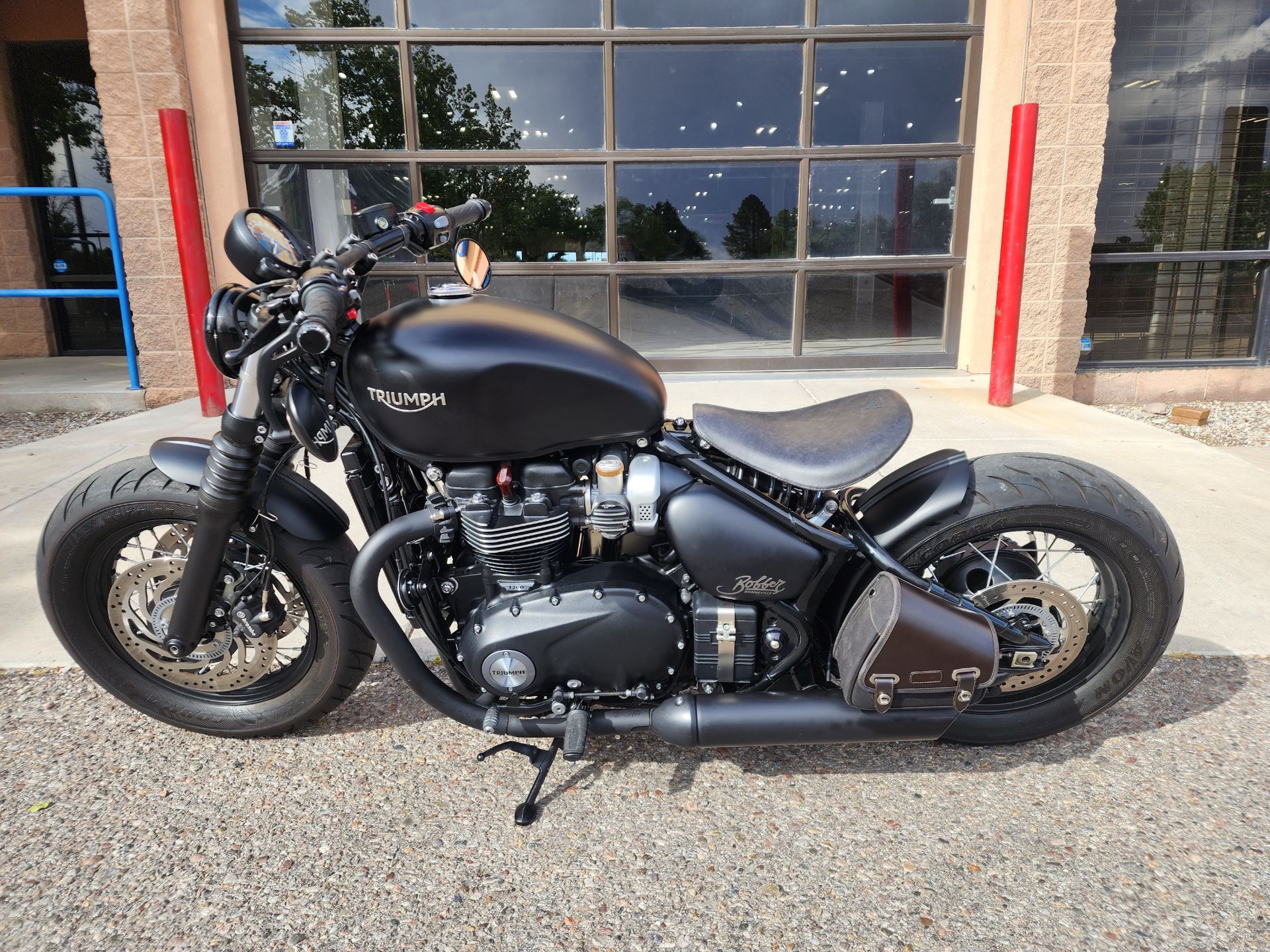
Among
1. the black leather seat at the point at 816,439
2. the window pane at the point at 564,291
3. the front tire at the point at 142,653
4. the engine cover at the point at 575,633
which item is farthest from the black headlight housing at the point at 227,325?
the window pane at the point at 564,291

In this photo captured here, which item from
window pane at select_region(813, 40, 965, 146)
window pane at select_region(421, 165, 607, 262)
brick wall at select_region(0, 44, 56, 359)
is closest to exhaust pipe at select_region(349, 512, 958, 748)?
window pane at select_region(421, 165, 607, 262)

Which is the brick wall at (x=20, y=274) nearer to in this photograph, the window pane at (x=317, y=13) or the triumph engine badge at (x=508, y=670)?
the window pane at (x=317, y=13)

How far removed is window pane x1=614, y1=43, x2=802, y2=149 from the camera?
604 cm

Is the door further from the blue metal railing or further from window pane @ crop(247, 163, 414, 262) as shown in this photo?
window pane @ crop(247, 163, 414, 262)

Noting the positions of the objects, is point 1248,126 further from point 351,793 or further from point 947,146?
point 351,793

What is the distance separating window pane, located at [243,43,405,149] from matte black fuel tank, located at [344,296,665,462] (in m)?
5.21

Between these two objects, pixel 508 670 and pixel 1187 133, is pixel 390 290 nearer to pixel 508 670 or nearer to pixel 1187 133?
pixel 508 670

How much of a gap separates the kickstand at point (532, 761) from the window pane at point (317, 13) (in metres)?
5.95

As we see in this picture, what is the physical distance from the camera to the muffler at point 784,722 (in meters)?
1.78

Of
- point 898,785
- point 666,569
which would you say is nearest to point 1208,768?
point 898,785

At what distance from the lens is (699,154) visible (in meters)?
6.14

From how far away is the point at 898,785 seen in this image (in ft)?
6.38

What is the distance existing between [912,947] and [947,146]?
6162mm

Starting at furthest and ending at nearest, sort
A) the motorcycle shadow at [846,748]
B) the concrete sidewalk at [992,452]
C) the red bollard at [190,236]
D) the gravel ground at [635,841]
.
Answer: the red bollard at [190,236] → the concrete sidewalk at [992,452] → the motorcycle shadow at [846,748] → the gravel ground at [635,841]
